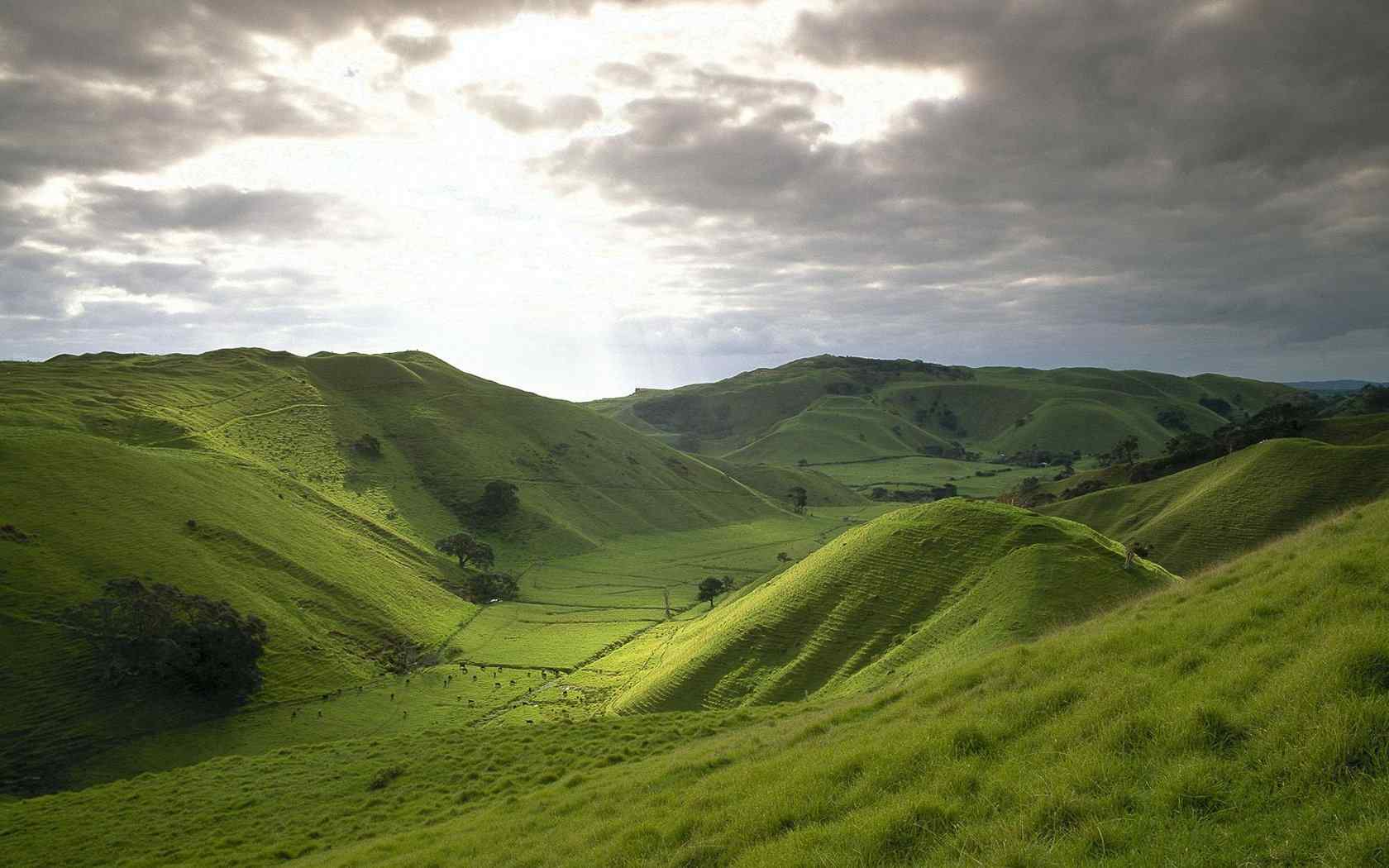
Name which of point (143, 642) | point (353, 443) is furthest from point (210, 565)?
point (353, 443)

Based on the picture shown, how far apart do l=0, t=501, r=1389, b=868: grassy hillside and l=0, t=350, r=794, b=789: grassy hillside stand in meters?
45.9

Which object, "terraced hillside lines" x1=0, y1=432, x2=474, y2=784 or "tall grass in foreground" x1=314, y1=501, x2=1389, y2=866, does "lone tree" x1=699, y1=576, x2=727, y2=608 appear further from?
"tall grass in foreground" x1=314, y1=501, x2=1389, y2=866

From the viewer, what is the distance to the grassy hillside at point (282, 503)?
58.8 metres

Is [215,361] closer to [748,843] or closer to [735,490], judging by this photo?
[735,490]

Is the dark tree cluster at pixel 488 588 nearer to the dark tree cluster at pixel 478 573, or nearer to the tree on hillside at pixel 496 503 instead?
the dark tree cluster at pixel 478 573

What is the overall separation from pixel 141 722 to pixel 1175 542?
334 ft

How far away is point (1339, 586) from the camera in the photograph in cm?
1436

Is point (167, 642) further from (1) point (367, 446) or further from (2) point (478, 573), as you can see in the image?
(1) point (367, 446)

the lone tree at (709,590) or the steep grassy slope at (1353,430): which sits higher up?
the steep grassy slope at (1353,430)

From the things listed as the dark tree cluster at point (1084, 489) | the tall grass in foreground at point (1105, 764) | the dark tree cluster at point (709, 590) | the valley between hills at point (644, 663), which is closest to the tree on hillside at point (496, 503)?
the valley between hills at point (644, 663)

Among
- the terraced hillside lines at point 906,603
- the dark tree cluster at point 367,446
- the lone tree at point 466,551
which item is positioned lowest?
the lone tree at point 466,551

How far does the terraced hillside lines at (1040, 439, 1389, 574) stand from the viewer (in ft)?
239

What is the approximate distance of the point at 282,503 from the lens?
97250mm

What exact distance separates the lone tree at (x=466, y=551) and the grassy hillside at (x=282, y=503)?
311 cm
